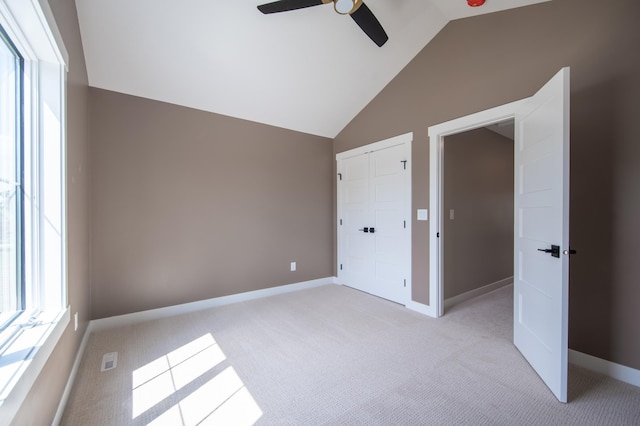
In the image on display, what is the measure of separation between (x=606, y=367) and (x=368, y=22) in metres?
3.06

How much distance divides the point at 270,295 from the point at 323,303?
801 millimetres

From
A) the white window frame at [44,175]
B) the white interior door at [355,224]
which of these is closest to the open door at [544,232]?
the white interior door at [355,224]

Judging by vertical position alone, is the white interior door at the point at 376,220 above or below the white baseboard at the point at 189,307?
above

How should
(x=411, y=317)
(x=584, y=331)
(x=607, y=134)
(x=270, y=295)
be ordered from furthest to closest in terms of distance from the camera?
1. (x=270, y=295)
2. (x=411, y=317)
3. (x=584, y=331)
4. (x=607, y=134)

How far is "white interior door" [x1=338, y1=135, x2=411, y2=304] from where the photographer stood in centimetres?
328

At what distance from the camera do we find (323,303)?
134 inches

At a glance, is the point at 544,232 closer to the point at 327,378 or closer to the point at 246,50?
the point at 327,378

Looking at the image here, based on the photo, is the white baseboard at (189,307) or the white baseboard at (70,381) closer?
the white baseboard at (70,381)

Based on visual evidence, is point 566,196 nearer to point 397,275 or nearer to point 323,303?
point 397,275

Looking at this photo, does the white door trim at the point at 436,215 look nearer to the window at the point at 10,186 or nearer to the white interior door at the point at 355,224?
the white interior door at the point at 355,224

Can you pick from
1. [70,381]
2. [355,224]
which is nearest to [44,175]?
[70,381]

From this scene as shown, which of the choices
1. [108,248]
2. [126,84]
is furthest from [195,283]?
[126,84]

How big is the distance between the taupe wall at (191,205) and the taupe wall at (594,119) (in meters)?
2.61

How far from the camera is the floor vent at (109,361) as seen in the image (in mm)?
1985
